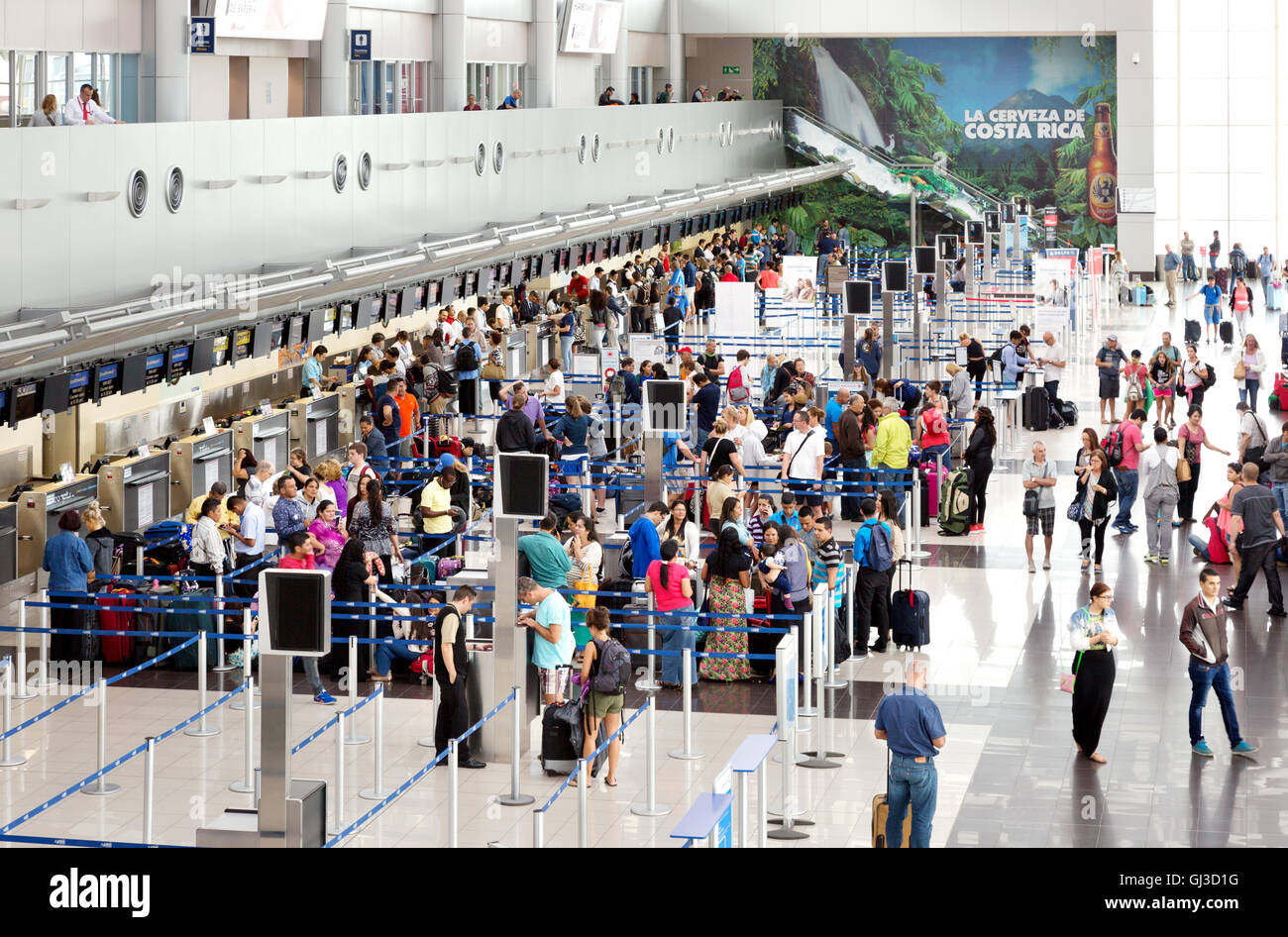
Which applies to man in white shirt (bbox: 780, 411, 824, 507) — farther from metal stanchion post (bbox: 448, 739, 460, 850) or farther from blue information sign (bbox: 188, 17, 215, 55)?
metal stanchion post (bbox: 448, 739, 460, 850)

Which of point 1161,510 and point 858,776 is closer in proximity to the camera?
point 858,776

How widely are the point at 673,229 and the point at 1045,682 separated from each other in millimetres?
28078

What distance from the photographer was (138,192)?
721 inches


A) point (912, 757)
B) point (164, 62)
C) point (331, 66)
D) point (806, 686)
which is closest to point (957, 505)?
point (806, 686)

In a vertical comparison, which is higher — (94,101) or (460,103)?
(460,103)

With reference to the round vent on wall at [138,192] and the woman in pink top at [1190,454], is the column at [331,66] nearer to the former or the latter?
the round vent on wall at [138,192]

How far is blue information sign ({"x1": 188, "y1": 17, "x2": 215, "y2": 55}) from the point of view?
2142 centimetres

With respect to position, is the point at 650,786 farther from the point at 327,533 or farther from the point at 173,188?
the point at 173,188

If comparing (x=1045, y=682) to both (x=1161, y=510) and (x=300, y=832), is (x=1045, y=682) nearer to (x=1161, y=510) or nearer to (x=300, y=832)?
(x=1161, y=510)

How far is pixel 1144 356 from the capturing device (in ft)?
107

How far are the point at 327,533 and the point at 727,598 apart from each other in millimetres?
3378

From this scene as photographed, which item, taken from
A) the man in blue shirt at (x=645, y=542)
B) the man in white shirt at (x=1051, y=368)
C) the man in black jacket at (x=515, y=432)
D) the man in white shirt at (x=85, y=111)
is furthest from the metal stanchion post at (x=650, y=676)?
the man in white shirt at (x=1051, y=368)

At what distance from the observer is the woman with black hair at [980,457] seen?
62.1ft

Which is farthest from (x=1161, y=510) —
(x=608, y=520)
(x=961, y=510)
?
(x=608, y=520)
